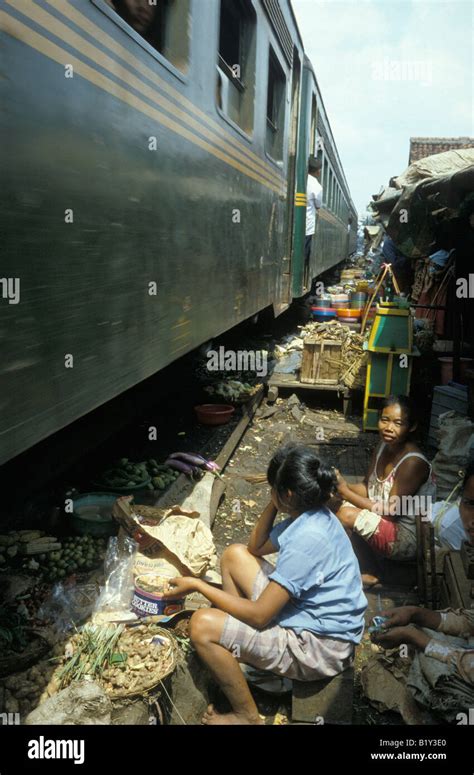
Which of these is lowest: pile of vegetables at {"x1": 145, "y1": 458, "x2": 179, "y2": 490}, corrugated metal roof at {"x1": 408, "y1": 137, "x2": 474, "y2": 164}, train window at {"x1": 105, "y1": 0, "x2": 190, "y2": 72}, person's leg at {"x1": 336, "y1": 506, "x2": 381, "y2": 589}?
person's leg at {"x1": 336, "y1": 506, "x2": 381, "y2": 589}

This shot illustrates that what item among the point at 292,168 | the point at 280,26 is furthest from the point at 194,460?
the point at 292,168

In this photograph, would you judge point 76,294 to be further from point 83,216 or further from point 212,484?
point 212,484

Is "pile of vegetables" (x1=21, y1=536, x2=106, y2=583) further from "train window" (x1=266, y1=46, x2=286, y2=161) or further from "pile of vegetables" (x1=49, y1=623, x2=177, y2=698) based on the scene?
"train window" (x1=266, y1=46, x2=286, y2=161)

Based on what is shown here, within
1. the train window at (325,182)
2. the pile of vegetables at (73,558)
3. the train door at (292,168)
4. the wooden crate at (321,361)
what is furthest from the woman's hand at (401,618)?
the train window at (325,182)

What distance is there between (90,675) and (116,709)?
0.66 feet

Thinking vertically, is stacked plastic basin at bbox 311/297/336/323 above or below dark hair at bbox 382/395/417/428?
above

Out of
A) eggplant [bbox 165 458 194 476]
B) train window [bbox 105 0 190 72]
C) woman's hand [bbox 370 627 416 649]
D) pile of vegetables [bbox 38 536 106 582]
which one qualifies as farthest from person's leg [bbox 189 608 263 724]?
train window [bbox 105 0 190 72]

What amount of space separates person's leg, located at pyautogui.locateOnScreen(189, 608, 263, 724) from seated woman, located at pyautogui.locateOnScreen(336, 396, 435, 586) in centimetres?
133

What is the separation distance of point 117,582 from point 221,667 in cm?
77

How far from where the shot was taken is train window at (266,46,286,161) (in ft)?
20.6

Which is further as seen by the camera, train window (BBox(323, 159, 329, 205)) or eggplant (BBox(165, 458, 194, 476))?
train window (BBox(323, 159, 329, 205))

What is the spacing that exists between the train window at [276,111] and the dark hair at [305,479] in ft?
15.4

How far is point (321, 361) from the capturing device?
23.5 feet

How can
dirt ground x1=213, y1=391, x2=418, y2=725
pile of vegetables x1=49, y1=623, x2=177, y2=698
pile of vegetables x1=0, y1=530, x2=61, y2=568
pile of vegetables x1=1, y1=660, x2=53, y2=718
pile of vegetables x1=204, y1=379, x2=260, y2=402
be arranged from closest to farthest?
pile of vegetables x1=1, y1=660, x2=53, y2=718
pile of vegetables x1=49, y1=623, x2=177, y2=698
dirt ground x1=213, y1=391, x2=418, y2=725
pile of vegetables x1=0, y1=530, x2=61, y2=568
pile of vegetables x1=204, y1=379, x2=260, y2=402
